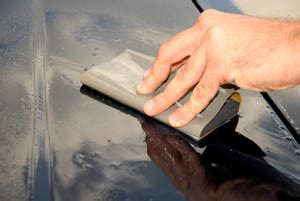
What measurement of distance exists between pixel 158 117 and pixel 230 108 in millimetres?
198

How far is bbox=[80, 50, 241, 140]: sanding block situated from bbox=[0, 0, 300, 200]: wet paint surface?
0.13 ft

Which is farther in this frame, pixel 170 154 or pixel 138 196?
pixel 170 154

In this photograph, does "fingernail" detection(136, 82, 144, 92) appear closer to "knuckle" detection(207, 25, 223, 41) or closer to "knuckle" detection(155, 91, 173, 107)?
"knuckle" detection(155, 91, 173, 107)

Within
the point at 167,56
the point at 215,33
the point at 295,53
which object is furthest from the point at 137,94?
the point at 295,53

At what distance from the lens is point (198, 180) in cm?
94

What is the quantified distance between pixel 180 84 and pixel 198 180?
0.28 m

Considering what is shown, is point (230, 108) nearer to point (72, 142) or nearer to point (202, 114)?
point (202, 114)

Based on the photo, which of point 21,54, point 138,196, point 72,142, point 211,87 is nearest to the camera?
point 138,196

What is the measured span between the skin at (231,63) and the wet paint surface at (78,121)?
0.33 feet

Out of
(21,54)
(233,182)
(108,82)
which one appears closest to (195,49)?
(108,82)

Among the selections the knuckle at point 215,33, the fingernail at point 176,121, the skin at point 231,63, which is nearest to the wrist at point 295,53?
the skin at point 231,63

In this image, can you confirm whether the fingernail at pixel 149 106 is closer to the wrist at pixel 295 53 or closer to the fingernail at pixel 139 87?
the fingernail at pixel 139 87

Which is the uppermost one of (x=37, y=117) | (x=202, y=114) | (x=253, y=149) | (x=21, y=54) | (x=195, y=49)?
(x=21, y=54)

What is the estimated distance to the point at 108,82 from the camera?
3.90 feet
